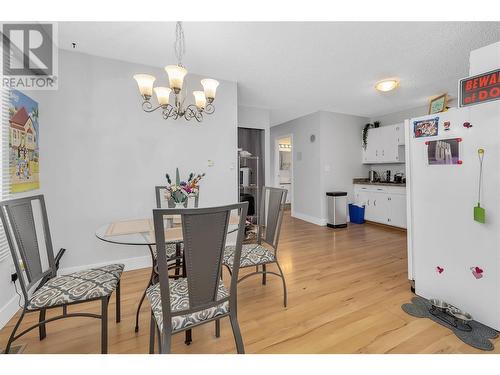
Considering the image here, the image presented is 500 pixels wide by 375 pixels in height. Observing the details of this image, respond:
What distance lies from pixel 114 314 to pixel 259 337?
4.04 ft

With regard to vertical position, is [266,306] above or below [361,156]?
below

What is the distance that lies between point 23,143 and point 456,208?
12.1ft

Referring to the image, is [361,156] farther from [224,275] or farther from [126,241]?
[126,241]

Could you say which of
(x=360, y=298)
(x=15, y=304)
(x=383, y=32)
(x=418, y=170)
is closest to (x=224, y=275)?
(x=360, y=298)

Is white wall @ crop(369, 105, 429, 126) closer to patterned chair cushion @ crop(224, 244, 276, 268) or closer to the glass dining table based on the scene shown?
patterned chair cushion @ crop(224, 244, 276, 268)

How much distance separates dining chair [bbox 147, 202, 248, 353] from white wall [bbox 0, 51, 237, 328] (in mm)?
1859

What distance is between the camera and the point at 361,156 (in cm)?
553

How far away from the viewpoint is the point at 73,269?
2.53m

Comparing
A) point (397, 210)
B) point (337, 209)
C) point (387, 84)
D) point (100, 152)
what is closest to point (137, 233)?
point (100, 152)

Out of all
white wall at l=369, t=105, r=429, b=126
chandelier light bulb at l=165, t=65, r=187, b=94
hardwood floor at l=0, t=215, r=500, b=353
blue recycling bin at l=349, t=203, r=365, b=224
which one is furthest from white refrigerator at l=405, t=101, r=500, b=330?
white wall at l=369, t=105, r=429, b=126

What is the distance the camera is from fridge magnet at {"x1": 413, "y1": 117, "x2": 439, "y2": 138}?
1.94 meters

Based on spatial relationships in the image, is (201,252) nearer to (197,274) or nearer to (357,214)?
(197,274)

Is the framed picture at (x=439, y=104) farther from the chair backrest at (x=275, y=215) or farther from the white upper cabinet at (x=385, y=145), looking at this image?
the white upper cabinet at (x=385, y=145)

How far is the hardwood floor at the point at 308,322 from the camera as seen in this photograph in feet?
4.99
